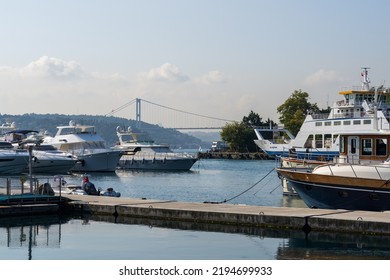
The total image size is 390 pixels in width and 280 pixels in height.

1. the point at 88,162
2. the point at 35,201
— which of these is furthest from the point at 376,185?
the point at 88,162

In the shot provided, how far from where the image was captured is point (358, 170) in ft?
101

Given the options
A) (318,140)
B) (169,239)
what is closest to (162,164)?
(318,140)

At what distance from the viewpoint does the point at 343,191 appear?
31.0 m

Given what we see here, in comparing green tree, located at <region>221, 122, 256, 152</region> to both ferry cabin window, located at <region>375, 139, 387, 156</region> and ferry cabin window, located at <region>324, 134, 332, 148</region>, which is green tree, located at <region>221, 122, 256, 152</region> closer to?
ferry cabin window, located at <region>324, 134, 332, 148</region>

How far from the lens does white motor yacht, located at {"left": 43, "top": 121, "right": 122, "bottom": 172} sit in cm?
8386

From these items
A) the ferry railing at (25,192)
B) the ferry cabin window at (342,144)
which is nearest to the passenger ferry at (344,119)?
the ferry cabin window at (342,144)

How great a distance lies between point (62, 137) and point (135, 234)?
64.4 m

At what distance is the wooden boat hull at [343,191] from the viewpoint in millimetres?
30156

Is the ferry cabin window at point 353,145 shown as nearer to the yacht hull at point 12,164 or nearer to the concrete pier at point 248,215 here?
the concrete pier at point 248,215

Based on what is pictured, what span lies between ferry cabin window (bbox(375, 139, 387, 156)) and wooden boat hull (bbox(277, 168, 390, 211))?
2785 millimetres

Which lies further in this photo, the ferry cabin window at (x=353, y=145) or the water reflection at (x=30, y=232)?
the ferry cabin window at (x=353, y=145)

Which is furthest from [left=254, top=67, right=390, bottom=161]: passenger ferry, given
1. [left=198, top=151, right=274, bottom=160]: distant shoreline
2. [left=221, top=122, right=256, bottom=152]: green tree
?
[left=221, top=122, right=256, bottom=152]: green tree

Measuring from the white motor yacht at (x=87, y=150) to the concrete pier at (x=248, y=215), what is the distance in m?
52.7
